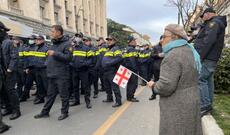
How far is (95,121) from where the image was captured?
717cm

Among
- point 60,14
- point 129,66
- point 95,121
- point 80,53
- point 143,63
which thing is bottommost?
point 95,121

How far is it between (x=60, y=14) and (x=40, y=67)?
114 feet

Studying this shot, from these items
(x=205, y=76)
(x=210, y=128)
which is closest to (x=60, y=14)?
(x=205, y=76)

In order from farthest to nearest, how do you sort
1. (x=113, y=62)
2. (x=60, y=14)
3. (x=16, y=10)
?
(x=60, y=14) → (x=16, y=10) → (x=113, y=62)

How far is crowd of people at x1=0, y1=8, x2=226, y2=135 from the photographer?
11.6 feet

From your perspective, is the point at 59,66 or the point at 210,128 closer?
the point at 210,128

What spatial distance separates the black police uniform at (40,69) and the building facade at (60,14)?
1809 centimetres

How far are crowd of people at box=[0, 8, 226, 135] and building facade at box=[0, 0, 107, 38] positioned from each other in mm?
18230

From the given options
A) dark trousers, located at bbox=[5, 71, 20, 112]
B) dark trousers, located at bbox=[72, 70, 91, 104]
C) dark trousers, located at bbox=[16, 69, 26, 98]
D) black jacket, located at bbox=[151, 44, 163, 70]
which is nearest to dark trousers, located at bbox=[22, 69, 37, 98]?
dark trousers, located at bbox=[16, 69, 26, 98]

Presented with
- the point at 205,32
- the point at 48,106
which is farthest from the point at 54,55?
the point at 205,32

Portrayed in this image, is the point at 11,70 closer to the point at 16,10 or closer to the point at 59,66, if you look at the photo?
the point at 59,66

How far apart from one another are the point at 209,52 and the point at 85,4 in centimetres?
5304

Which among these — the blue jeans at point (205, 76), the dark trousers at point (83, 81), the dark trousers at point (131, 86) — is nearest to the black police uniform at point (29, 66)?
the dark trousers at point (83, 81)

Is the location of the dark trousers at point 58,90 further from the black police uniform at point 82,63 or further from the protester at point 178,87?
the protester at point 178,87
